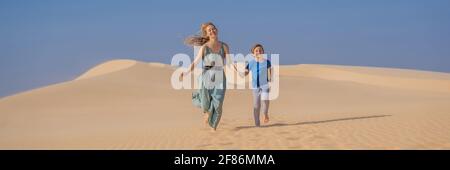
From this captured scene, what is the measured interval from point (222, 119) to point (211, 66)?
4.71 meters

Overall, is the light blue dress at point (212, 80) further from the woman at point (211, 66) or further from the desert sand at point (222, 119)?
the desert sand at point (222, 119)

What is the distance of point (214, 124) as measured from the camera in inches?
465

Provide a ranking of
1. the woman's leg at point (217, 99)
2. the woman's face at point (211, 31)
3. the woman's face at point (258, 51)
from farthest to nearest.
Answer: the woman's face at point (258, 51) < the woman's leg at point (217, 99) < the woman's face at point (211, 31)

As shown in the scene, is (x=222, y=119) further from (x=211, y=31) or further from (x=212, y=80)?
(x=211, y=31)

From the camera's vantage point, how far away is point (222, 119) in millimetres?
15875

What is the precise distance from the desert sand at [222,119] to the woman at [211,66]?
69 centimetres

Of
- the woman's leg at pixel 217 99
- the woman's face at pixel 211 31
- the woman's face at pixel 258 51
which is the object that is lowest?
the woman's leg at pixel 217 99

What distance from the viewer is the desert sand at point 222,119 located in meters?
10.4

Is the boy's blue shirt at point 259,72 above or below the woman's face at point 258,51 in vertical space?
below

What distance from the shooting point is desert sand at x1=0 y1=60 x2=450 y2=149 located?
34.2 feet

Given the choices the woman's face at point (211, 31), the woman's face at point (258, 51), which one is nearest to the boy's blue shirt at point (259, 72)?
the woman's face at point (258, 51)

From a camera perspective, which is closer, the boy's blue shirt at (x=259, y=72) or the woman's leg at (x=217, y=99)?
the woman's leg at (x=217, y=99)

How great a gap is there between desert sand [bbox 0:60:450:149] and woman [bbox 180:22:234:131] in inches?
27.2
